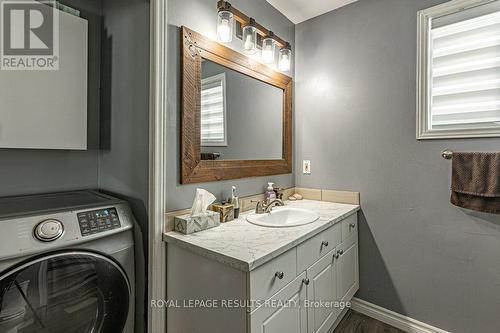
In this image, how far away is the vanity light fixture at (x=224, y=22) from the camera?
1.48 m

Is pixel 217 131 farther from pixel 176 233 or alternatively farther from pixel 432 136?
pixel 432 136

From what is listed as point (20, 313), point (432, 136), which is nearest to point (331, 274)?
point (432, 136)

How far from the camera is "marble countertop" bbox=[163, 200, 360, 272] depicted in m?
1.00

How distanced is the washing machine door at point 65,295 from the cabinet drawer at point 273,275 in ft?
2.09

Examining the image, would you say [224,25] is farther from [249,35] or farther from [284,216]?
[284,216]

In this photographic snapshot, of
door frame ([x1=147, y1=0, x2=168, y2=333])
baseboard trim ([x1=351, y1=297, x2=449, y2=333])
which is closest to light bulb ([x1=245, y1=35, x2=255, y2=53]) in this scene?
door frame ([x1=147, y1=0, x2=168, y2=333])

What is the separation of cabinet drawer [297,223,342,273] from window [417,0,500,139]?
868mm

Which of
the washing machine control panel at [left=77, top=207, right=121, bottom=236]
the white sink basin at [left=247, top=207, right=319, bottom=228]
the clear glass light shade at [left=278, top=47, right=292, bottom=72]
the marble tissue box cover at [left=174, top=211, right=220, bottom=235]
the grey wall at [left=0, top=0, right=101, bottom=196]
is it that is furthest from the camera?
the clear glass light shade at [left=278, top=47, right=292, bottom=72]

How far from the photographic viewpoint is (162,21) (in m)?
1.27

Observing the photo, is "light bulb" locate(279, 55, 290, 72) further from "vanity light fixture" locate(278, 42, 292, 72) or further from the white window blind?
the white window blind

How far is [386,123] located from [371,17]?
0.80 metres

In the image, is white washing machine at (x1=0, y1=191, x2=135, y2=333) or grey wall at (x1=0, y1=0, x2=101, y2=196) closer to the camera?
white washing machine at (x1=0, y1=191, x2=135, y2=333)

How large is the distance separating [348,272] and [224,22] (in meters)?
1.81

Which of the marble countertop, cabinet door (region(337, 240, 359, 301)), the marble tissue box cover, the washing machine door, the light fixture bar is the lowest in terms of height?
cabinet door (region(337, 240, 359, 301))
